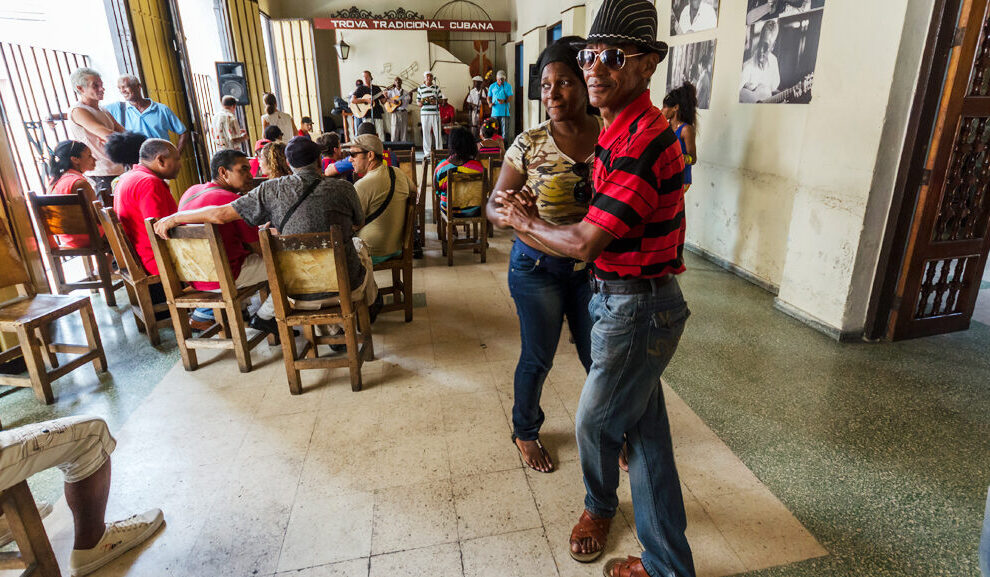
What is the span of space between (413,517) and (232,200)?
2.07 metres

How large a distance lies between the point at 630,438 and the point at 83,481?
1.68 meters

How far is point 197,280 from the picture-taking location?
288cm

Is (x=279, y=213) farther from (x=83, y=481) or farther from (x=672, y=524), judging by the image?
(x=672, y=524)

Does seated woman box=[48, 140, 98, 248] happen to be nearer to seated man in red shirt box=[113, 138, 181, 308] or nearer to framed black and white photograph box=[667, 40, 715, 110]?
seated man in red shirt box=[113, 138, 181, 308]

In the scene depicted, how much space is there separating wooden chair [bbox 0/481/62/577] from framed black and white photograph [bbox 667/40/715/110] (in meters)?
5.19

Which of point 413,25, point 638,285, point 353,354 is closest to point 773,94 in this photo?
point 638,285

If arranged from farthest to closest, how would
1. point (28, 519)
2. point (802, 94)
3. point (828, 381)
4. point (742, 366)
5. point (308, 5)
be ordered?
point (308, 5) < point (802, 94) < point (742, 366) < point (828, 381) < point (28, 519)

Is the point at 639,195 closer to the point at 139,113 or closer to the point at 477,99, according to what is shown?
the point at 139,113

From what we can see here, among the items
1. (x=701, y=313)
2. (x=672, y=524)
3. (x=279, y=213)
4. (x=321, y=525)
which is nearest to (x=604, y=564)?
(x=672, y=524)

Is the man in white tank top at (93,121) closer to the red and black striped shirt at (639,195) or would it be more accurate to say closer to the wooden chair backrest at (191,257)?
the wooden chair backrest at (191,257)

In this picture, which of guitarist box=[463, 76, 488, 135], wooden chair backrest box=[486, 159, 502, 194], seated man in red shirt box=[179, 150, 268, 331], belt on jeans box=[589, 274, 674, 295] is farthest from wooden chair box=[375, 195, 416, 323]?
guitarist box=[463, 76, 488, 135]

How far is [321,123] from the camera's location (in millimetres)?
13852

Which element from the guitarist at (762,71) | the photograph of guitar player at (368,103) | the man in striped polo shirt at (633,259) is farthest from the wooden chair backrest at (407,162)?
the photograph of guitar player at (368,103)

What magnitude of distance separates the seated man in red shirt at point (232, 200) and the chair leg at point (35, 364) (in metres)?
0.76
